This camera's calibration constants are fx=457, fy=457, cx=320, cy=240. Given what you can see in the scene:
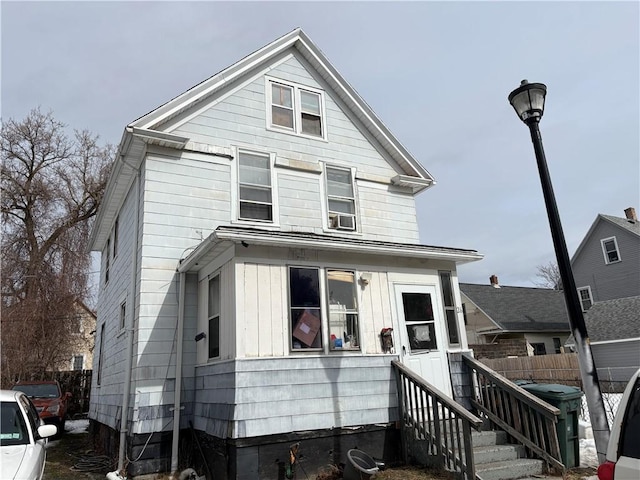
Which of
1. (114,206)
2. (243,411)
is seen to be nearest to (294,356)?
(243,411)

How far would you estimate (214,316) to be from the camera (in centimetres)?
835

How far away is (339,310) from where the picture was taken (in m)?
8.29

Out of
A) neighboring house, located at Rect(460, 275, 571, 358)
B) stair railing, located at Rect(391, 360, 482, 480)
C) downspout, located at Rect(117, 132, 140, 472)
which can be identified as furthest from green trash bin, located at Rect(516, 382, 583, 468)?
neighboring house, located at Rect(460, 275, 571, 358)

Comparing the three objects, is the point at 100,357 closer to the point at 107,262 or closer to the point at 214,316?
the point at 107,262

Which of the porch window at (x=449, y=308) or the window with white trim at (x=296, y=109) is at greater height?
the window with white trim at (x=296, y=109)

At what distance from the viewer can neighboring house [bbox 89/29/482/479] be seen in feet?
24.3

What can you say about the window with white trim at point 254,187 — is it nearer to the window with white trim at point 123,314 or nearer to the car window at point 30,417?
the window with white trim at point 123,314

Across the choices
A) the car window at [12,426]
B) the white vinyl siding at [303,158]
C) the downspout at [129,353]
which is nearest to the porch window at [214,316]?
the white vinyl siding at [303,158]

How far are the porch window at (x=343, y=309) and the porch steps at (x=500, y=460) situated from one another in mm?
2581

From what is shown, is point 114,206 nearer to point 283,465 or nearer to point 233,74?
point 233,74

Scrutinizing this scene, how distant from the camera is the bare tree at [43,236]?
72.0 ft

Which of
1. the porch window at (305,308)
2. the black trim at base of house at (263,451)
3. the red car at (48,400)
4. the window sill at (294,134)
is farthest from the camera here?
the red car at (48,400)

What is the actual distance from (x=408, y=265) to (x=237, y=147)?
4.80 metres

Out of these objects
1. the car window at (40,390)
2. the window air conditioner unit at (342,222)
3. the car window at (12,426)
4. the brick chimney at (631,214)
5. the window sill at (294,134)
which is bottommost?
the car window at (12,426)
